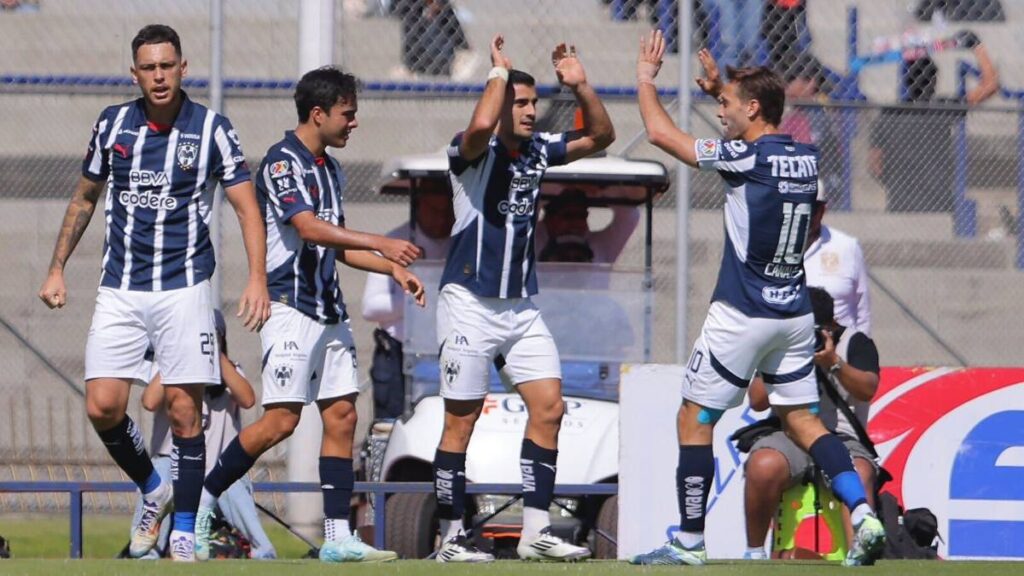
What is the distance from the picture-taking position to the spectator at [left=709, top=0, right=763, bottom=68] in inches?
483

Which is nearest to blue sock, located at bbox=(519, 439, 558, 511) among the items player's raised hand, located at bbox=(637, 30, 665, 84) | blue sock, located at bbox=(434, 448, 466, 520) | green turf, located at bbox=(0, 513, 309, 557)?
blue sock, located at bbox=(434, 448, 466, 520)

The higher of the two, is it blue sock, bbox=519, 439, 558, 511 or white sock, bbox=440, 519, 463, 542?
blue sock, bbox=519, 439, 558, 511

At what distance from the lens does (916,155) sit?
40.0 ft

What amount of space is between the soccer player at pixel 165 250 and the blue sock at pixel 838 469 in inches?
93.9

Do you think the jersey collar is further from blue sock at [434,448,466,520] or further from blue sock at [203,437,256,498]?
blue sock at [203,437,256,498]

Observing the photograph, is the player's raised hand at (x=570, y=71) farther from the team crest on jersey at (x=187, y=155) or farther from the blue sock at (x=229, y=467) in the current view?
the blue sock at (x=229, y=467)

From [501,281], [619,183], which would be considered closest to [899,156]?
[619,183]

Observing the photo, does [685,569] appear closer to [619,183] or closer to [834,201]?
[619,183]

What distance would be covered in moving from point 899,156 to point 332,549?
5.65 m

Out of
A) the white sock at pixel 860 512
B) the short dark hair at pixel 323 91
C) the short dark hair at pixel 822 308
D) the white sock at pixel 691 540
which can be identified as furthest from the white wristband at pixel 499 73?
the white sock at pixel 860 512

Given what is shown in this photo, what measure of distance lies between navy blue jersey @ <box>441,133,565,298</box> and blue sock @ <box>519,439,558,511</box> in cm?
70

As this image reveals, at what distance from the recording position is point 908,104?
1204 cm

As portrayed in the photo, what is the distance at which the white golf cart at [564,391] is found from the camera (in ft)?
31.9

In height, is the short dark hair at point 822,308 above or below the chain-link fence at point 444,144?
below
